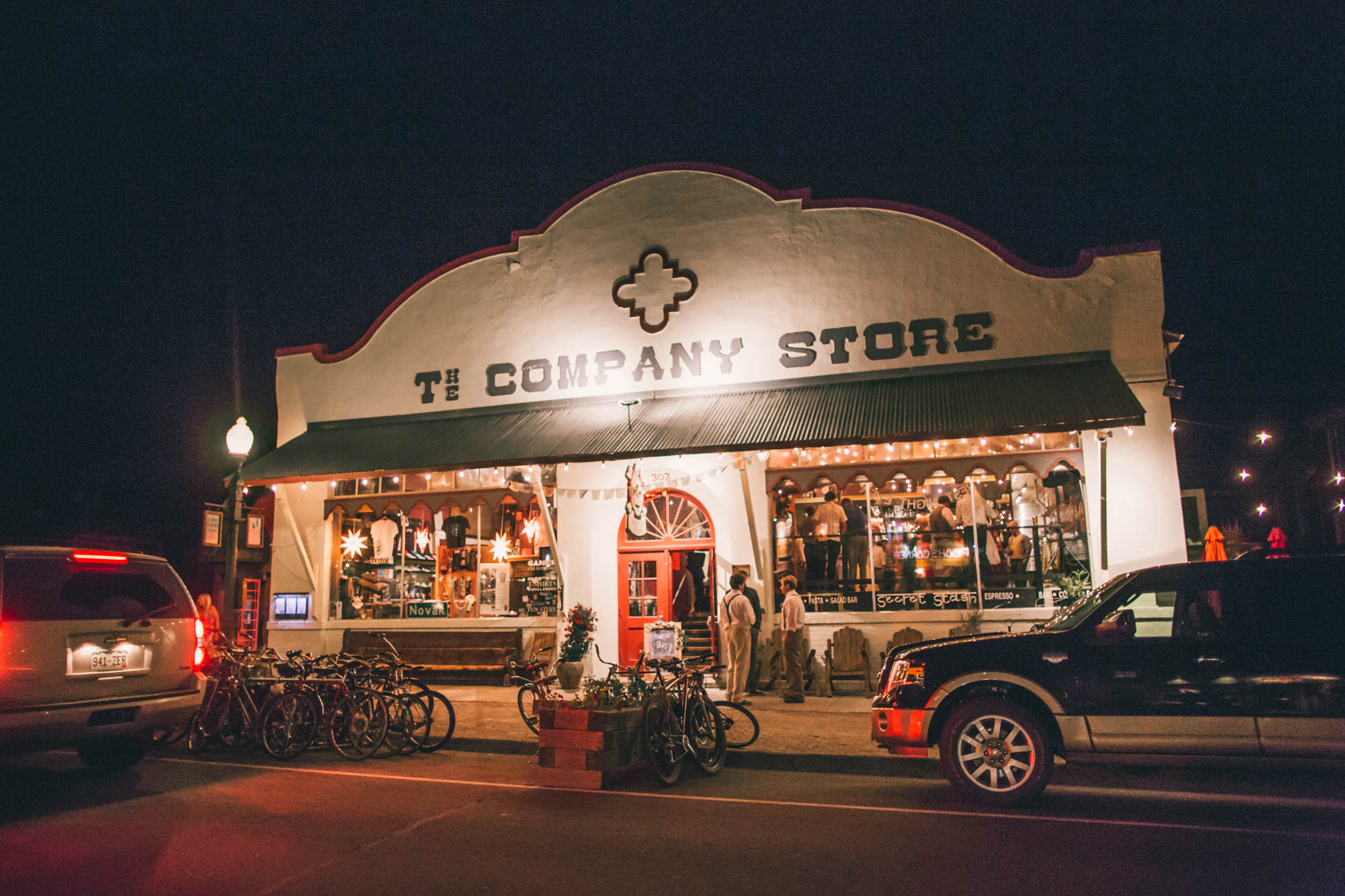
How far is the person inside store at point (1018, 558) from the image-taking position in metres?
13.1

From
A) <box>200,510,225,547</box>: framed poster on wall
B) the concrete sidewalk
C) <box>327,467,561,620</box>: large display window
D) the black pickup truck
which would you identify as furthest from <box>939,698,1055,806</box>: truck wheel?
<box>200,510,225,547</box>: framed poster on wall

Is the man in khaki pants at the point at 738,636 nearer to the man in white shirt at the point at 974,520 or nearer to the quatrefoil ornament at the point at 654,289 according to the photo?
the man in white shirt at the point at 974,520

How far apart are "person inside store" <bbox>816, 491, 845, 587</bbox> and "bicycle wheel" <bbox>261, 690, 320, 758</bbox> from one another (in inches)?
311

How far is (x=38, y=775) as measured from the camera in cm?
837

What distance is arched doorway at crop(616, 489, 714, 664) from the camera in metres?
14.6

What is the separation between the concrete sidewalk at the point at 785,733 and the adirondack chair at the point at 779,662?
0.29 m

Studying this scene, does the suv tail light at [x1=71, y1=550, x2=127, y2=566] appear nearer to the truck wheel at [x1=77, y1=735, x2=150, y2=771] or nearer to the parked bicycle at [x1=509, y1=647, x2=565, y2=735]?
the truck wheel at [x1=77, y1=735, x2=150, y2=771]

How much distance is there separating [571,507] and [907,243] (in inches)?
281

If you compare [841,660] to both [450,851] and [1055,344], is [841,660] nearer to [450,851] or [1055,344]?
[1055,344]

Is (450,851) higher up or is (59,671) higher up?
(59,671)

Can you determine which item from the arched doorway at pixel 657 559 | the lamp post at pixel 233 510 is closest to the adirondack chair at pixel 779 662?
the arched doorway at pixel 657 559

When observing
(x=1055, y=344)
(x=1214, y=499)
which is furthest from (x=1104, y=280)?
(x=1214, y=499)

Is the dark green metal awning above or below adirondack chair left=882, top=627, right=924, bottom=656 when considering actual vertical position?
above

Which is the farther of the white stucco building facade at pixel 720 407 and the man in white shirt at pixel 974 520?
the man in white shirt at pixel 974 520
